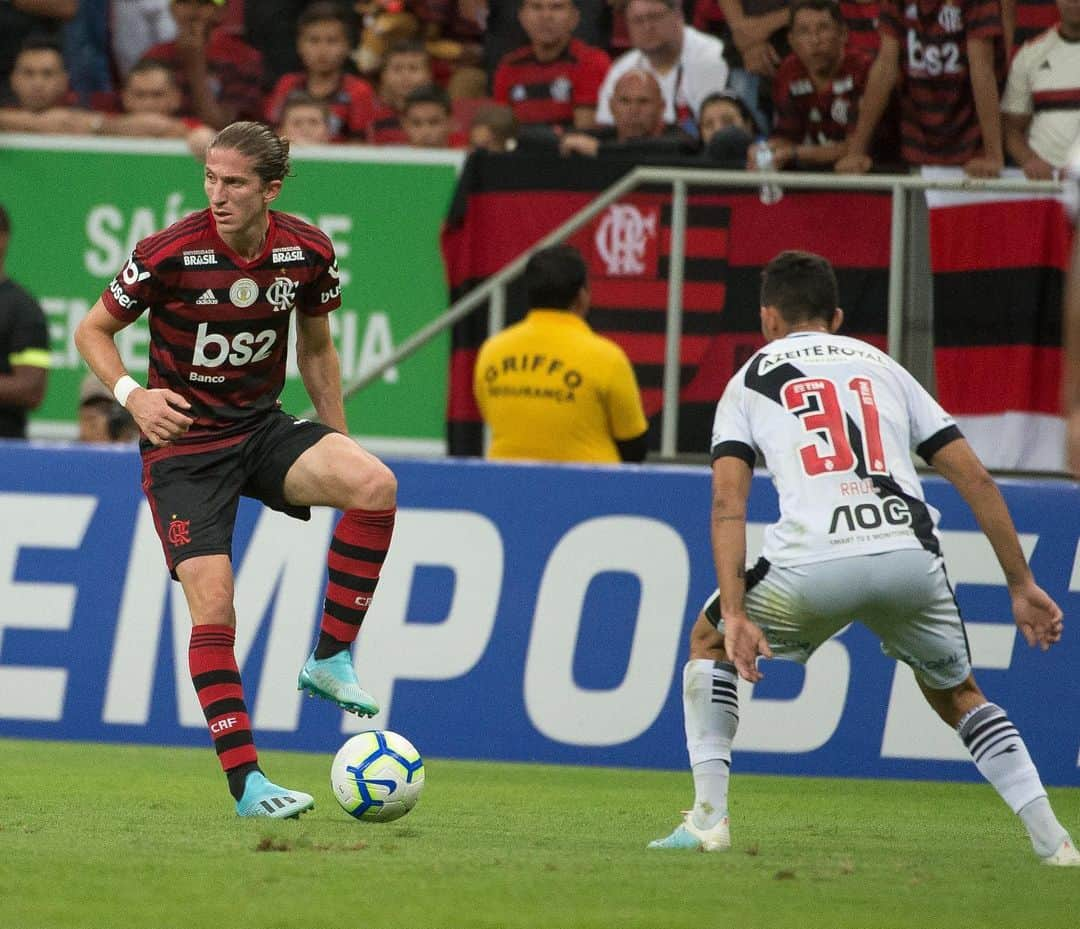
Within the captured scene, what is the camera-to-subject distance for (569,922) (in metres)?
4.48

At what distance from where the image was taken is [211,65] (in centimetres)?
1343

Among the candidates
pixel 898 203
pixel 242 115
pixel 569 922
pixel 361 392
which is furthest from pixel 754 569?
pixel 242 115

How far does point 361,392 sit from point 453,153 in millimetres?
1444

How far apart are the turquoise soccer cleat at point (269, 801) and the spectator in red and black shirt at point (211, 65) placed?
738 cm

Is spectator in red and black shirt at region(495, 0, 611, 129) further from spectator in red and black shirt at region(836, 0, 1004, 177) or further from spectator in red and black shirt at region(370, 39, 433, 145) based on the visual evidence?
spectator in red and black shirt at region(836, 0, 1004, 177)

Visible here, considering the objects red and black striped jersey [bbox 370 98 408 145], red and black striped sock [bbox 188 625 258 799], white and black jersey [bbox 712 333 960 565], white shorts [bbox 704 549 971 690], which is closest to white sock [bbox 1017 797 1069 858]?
white shorts [bbox 704 549 971 690]

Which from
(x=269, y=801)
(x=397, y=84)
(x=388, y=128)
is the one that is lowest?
(x=269, y=801)

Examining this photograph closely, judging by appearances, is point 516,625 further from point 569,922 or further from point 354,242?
point 569,922

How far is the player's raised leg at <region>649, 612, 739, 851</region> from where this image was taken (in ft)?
19.5

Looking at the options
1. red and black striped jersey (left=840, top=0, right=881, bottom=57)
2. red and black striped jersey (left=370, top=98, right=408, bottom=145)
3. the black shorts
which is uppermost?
red and black striped jersey (left=840, top=0, right=881, bottom=57)

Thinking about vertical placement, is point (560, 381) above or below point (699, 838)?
above

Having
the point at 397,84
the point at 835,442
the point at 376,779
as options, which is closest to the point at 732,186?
the point at 397,84

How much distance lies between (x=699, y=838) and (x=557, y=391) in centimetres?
390

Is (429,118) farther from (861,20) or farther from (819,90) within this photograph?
(861,20)
